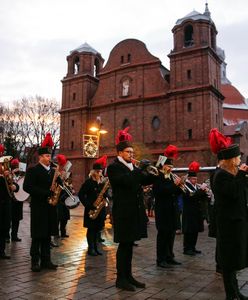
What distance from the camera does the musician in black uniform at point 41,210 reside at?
20.9 ft

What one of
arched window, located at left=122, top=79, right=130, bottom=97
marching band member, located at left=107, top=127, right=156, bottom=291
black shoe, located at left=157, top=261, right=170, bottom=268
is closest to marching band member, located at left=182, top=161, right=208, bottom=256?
black shoe, located at left=157, top=261, right=170, bottom=268

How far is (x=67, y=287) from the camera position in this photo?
5.18m

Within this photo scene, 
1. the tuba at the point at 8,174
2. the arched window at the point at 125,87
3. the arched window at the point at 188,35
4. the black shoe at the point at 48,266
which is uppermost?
the arched window at the point at 188,35

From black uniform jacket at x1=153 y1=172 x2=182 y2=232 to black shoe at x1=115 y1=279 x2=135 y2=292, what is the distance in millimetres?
1997

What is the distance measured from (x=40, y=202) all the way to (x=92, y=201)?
2162mm

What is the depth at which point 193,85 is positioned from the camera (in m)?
37.3

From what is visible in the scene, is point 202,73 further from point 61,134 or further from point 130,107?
point 61,134

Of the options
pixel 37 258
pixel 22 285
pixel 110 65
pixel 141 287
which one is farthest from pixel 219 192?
pixel 110 65

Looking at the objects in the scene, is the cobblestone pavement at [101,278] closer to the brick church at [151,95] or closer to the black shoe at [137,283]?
the black shoe at [137,283]

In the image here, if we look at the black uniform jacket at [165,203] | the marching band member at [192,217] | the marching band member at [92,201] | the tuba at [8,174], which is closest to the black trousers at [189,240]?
the marching band member at [192,217]

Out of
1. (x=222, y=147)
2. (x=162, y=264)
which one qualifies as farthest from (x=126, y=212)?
(x=162, y=264)

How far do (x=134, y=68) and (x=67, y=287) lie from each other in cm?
3974

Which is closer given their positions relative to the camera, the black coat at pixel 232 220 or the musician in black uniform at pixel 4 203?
the black coat at pixel 232 220

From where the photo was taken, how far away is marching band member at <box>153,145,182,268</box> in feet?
22.9
